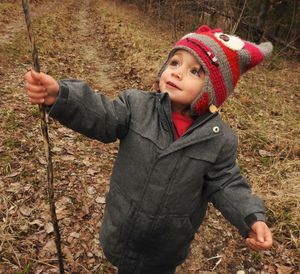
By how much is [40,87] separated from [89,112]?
333 millimetres

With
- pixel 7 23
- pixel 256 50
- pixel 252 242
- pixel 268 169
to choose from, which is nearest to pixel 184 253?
pixel 252 242

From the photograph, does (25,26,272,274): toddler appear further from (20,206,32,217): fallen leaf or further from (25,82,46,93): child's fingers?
(20,206,32,217): fallen leaf

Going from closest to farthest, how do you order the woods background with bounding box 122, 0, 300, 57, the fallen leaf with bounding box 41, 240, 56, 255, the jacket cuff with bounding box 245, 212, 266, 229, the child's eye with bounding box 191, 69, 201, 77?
1. the jacket cuff with bounding box 245, 212, 266, 229
2. the child's eye with bounding box 191, 69, 201, 77
3. the fallen leaf with bounding box 41, 240, 56, 255
4. the woods background with bounding box 122, 0, 300, 57

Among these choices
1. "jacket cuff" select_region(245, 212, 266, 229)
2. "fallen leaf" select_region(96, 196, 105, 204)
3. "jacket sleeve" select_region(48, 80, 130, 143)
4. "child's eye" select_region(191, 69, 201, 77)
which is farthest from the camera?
"fallen leaf" select_region(96, 196, 105, 204)

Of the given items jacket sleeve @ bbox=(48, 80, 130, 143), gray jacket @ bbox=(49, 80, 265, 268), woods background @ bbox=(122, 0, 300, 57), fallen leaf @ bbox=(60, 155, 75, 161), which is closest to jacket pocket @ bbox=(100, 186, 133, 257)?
gray jacket @ bbox=(49, 80, 265, 268)

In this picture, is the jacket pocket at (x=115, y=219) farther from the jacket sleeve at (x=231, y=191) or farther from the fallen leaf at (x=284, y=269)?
the fallen leaf at (x=284, y=269)

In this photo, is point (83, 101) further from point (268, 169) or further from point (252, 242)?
point (268, 169)

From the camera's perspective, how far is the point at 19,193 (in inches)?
156

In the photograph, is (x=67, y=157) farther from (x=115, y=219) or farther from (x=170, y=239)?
(x=170, y=239)

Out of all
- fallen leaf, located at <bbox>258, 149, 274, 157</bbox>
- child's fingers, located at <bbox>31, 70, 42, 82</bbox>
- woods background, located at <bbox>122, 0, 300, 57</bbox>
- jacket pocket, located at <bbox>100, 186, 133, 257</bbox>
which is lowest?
fallen leaf, located at <bbox>258, 149, 274, 157</bbox>

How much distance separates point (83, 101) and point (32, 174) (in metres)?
2.75

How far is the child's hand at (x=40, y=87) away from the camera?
1.65 meters

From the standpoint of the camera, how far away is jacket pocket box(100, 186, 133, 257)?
225cm

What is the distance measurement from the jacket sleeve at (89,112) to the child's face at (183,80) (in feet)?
0.99
